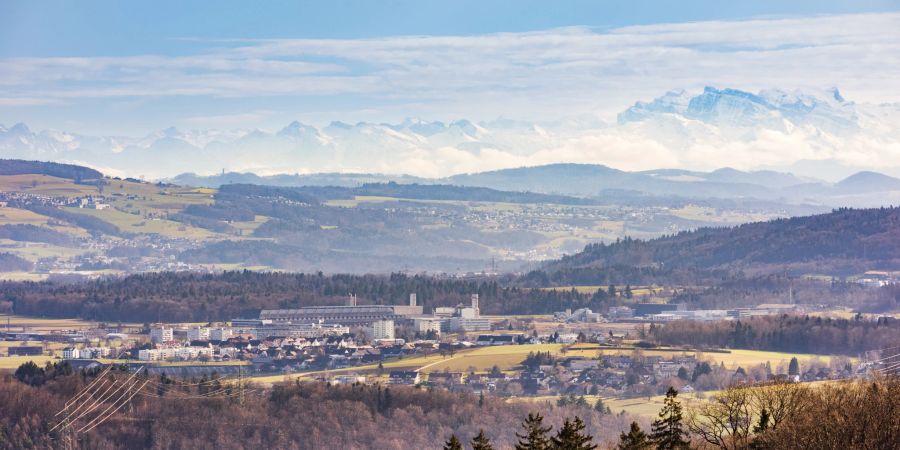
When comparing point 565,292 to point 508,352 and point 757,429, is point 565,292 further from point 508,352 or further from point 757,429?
point 757,429

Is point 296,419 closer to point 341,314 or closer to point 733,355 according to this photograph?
point 733,355

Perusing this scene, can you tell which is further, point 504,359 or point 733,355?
point 504,359

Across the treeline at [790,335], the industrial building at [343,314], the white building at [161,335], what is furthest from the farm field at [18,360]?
the treeline at [790,335]

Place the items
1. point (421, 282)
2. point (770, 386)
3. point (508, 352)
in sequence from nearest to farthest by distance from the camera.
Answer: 1. point (770, 386)
2. point (508, 352)
3. point (421, 282)

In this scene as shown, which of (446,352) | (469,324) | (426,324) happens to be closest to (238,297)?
(426,324)

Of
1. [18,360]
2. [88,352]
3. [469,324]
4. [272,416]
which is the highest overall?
[469,324]

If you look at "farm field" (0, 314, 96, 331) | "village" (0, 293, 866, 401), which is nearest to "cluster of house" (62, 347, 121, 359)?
"village" (0, 293, 866, 401)

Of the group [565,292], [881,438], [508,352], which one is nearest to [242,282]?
[565,292]
